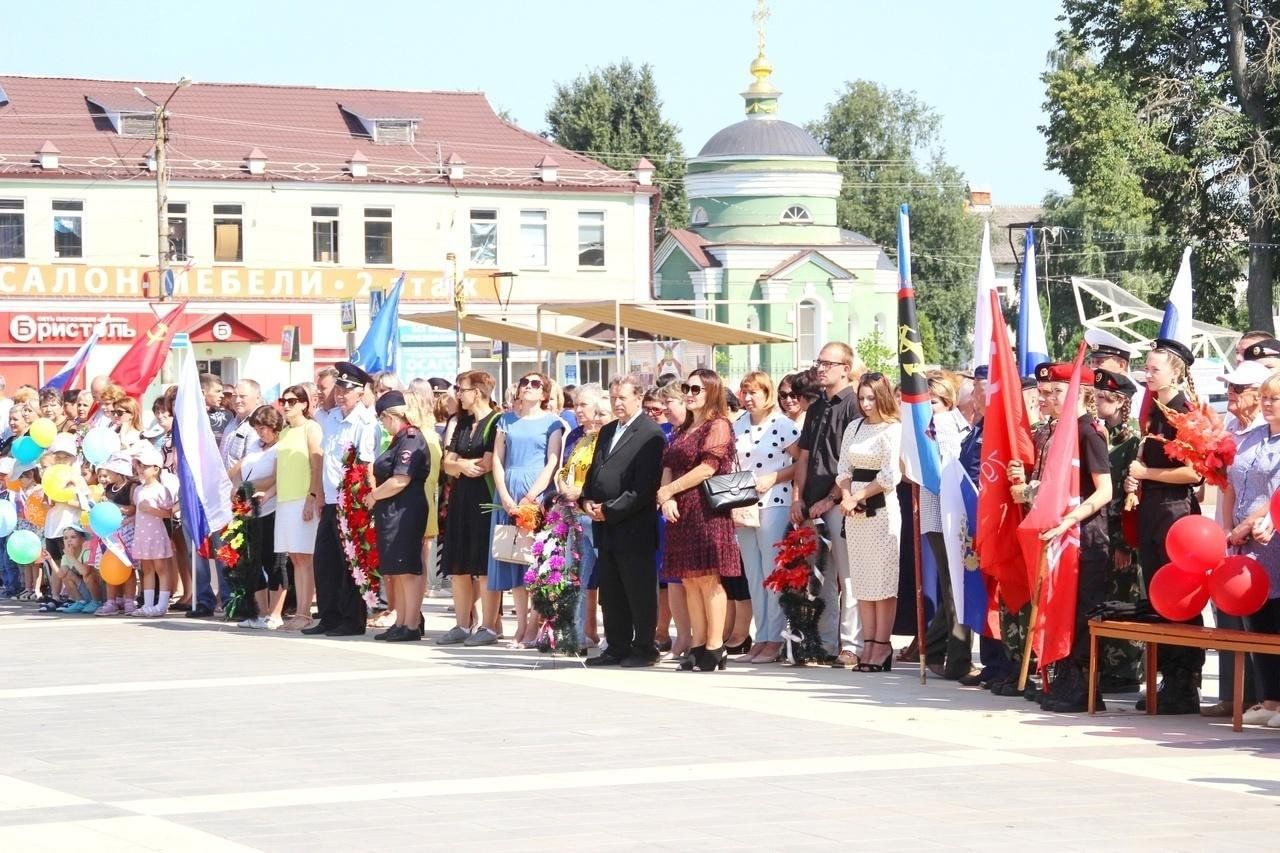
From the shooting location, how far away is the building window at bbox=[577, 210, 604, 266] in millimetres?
58281

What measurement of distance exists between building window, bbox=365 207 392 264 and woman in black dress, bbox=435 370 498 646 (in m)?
41.9

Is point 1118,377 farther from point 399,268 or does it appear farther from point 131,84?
point 131,84

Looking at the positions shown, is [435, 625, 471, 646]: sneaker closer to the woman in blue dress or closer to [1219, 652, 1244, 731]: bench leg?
the woman in blue dress

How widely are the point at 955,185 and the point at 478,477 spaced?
281ft

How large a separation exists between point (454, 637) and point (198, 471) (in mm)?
2871

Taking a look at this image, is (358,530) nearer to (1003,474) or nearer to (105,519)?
(105,519)

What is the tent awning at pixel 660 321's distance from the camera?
75.2ft

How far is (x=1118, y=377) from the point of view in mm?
10953

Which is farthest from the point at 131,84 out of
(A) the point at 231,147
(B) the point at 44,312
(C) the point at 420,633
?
(C) the point at 420,633

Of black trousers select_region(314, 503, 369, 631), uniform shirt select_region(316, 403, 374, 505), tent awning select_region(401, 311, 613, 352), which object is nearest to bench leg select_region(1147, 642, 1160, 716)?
black trousers select_region(314, 503, 369, 631)

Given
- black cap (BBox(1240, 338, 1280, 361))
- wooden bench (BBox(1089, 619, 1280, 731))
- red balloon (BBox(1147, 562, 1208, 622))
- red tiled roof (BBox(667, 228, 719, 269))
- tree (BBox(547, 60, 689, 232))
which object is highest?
tree (BBox(547, 60, 689, 232))

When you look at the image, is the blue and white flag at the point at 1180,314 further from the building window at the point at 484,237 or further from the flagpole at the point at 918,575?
the building window at the point at 484,237

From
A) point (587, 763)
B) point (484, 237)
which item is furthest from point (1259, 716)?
point (484, 237)

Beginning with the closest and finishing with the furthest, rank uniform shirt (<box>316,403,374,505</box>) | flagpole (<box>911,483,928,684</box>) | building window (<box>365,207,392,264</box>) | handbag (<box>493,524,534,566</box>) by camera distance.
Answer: flagpole (<box>911,483,928,684</box>) < handbag (<box>493,524,534,566</box>) < uniform shirt (<box>316,403,374,505</box>) < building window (<box>365,207,392,264</box>)
